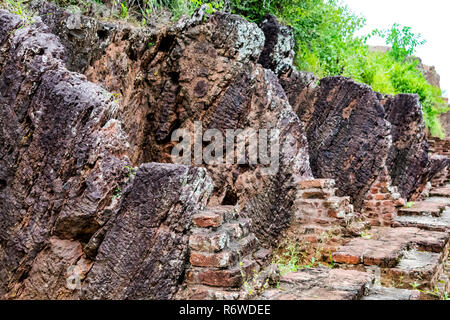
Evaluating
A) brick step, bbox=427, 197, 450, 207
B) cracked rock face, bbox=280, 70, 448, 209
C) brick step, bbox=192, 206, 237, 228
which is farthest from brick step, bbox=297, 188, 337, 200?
brick step, bbox=427, 197, 450, 207

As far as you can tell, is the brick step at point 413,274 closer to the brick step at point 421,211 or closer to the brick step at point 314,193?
the brick step at point 314,193

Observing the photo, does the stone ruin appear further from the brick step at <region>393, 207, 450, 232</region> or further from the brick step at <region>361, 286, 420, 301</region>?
the brick step at <region>393, 207, 450, 232</region>

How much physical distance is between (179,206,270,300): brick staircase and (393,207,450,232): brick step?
542cm

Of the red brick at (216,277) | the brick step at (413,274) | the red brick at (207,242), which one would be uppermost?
the brick step at (413,274)

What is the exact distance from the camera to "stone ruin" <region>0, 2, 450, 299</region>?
155 inches

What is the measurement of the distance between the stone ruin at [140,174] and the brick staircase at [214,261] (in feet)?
0.04

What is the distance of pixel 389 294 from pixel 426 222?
15.4 feet

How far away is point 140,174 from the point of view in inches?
158

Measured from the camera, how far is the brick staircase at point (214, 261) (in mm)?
3867

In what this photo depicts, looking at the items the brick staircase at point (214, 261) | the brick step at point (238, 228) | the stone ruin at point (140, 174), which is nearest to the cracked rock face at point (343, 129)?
the stone ruin at point (140, 174)

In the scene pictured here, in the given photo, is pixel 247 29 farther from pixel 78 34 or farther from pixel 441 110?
pixel 441 110

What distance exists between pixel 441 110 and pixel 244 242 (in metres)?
18.7

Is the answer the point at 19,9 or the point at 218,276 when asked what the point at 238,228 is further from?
the point at 19,9
